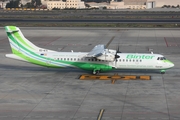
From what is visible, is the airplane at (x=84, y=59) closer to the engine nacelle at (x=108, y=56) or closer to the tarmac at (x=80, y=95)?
the engine nacelle at (x=108, y=56)

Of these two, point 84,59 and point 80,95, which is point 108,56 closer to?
point 84,59

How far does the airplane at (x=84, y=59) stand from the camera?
141 feet

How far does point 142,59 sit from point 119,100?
433 inches

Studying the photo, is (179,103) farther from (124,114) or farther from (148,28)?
(148,28)

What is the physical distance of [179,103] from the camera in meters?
32.3

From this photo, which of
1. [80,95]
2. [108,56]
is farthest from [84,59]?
[80,95]

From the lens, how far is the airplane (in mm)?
43125

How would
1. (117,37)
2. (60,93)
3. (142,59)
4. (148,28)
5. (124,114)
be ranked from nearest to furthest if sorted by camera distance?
1. (124,114)
2. (60,93)
3. (142,59)
4. (117,37)
5. (148,28)

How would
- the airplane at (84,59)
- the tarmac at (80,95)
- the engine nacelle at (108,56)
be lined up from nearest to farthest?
the tarmac at (80,95) → the engine nacelle at (108,56) → the airplane at (84,59)

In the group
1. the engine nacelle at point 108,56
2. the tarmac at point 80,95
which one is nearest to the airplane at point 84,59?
the engine nacelle at point 108,56

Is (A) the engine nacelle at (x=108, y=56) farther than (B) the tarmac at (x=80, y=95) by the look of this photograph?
Yes

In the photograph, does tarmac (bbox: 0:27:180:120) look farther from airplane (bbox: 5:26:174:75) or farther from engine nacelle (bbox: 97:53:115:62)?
engine nacelle (bbox: 97:53:115:62)

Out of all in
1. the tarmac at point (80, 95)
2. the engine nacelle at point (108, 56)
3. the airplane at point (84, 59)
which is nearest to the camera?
the tarmac at point (80, 95)

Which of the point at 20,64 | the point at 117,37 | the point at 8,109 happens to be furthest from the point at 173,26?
the point at 8,109
